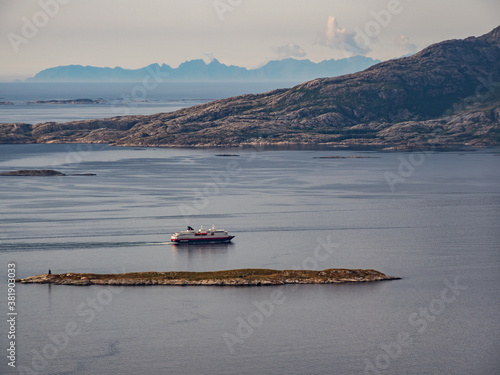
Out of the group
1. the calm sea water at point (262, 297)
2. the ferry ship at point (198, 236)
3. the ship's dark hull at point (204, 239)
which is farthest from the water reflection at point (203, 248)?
the ferry ship at point (198, 236)

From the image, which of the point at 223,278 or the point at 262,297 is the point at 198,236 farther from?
the point at 262,297

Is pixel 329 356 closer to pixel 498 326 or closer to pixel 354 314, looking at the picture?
pixel 354 314

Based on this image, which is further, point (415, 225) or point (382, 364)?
point (415, 225)

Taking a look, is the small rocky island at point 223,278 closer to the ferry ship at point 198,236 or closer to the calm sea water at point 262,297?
the calm sea water at point 262,297

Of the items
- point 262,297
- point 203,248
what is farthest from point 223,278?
point 203,248

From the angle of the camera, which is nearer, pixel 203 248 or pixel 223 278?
pixel 223 278

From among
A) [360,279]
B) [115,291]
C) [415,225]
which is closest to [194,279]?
[115,291]

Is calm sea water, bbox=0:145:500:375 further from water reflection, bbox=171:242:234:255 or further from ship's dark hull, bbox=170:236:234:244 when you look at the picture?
ship's dark hull, bbox=170:236:234:244
